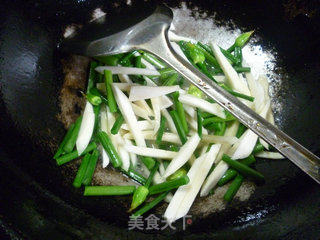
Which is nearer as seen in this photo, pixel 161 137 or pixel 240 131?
pixel 161 137

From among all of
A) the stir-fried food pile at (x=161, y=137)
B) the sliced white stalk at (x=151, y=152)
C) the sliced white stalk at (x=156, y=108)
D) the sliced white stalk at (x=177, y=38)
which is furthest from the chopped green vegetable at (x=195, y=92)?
the sliced white stalk at (x=177, y=38)

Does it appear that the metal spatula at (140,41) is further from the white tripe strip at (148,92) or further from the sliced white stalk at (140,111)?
the sliced white stalk at (140,111)

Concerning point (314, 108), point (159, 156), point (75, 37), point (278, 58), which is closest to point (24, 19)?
point (75, 37)

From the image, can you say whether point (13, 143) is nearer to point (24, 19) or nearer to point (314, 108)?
point (24, 19)

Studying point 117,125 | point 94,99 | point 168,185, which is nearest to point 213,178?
point 168,185

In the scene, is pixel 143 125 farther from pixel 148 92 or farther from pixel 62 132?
pixel 62 132

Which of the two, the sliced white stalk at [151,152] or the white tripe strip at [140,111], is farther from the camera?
the white tripe strip at [140,111]
